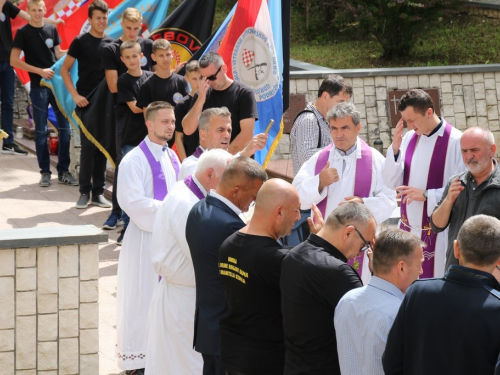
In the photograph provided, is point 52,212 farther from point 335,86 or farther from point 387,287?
point 387,287

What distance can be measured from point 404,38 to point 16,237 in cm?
1203

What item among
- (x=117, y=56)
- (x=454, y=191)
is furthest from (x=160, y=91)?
(x=454, y=191)

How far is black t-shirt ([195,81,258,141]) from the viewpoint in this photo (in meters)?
7.77

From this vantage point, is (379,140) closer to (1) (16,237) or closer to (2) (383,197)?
(2) (383,197)

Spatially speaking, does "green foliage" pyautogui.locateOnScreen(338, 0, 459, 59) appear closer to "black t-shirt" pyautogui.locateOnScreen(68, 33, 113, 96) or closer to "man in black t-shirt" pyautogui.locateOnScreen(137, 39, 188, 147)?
"black t-shirt" pyautogui.locateOnScreen(68, 33, 113, 96)

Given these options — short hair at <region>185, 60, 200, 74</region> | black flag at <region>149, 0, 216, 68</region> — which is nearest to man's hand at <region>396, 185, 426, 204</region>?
short hair at <region>185, 60, 200, 74</region>

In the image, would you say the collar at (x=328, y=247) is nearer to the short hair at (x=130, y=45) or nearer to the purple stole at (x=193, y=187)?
the purple stole at (x=193, y=187)

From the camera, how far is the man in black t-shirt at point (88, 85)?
10078mm

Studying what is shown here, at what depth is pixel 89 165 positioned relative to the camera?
10281mm

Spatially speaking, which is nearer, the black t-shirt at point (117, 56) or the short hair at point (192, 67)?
the short hair at point (192, 67)

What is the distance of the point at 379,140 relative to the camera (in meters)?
11.2

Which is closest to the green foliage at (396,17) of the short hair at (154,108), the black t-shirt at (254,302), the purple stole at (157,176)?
the short hair at (154,108)

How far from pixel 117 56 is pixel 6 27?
352 cm

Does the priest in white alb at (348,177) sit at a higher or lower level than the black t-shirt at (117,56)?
lower
